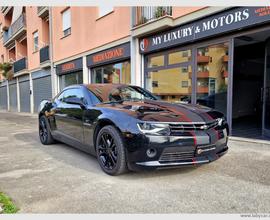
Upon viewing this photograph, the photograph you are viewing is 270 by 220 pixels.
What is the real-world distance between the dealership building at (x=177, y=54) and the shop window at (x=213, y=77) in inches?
1.1

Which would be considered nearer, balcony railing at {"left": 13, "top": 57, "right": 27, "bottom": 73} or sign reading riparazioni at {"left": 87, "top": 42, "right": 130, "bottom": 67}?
sign reading riparazioni at {"left": 87, "top": 42, "right": 130, "bottom": 67}

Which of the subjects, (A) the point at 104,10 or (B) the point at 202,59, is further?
(A) the point at 104,10

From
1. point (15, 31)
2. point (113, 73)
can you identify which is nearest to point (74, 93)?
point (113, 73)

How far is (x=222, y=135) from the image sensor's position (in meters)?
3.43

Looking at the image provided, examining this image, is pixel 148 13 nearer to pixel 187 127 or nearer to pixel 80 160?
pixel 80 160

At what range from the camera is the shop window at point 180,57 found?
23.7ft

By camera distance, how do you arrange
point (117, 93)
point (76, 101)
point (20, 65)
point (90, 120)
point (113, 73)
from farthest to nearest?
point (20, 65) < point (113, 73) < point (117, 93) < point (76, 101) < point (90, 120)

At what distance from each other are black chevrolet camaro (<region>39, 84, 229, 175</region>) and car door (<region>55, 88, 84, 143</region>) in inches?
0.7

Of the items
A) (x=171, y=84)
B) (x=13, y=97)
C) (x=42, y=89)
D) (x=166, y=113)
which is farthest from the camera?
(x=13, y=97)

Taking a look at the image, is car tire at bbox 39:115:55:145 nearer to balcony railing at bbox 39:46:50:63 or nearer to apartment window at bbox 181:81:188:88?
apartment window at bbox 181:81:188:88

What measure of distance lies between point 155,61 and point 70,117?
476cm

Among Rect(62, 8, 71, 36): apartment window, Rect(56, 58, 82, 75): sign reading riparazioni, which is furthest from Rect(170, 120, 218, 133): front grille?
Rect(62, 8, 71, 36): apartment window

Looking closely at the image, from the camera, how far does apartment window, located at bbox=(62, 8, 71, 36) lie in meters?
12.8

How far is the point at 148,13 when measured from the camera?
818 cm
